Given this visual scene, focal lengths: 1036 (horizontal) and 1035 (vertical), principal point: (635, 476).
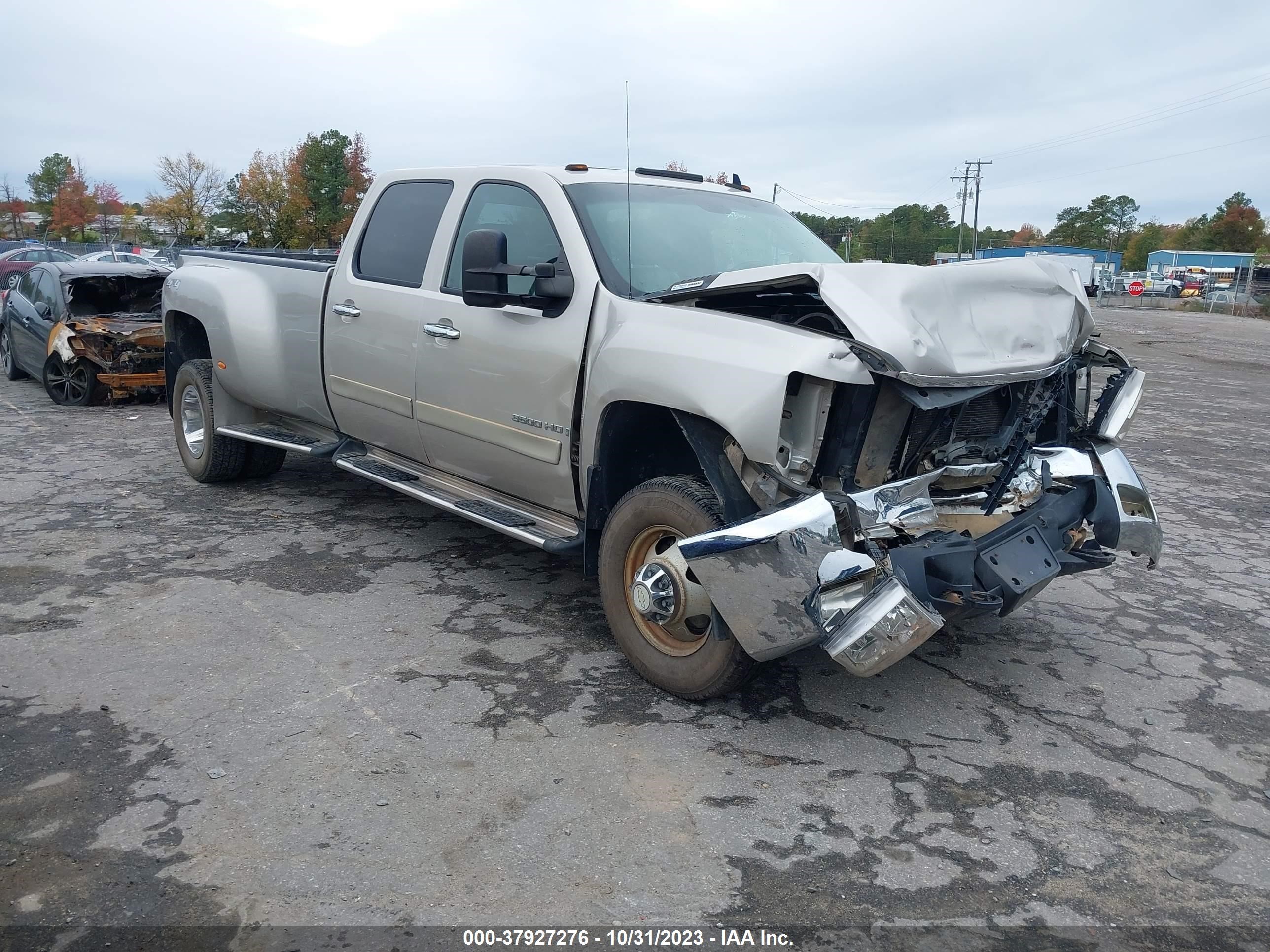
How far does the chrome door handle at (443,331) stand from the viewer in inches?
191

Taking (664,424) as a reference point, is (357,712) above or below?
below

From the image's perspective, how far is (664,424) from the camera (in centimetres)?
418

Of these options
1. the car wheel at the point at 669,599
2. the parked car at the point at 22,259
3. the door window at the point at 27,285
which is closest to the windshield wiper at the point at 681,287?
the car wheel at the point at 669,599

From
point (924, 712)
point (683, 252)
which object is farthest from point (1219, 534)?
point (683, 252)

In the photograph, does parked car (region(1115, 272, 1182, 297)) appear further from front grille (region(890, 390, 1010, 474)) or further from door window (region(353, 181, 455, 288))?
front grille (region(890, 390, 1010, 474))

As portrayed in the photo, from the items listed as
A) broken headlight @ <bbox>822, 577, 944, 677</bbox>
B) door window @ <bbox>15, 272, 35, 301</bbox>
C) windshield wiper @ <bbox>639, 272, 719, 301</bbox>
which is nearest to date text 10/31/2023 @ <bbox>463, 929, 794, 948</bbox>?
broken headlight @ <bbox>822, 577, 944, 677</bbox>

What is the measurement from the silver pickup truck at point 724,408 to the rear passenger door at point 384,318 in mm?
18

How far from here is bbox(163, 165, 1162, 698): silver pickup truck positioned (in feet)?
11.2

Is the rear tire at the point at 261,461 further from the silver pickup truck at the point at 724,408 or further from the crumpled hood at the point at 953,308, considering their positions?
the crumpled hood at the point at 953,308

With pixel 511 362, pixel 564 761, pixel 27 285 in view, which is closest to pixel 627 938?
pixel 564 761

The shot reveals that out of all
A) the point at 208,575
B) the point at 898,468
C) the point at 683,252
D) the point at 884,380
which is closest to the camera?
the point at 884,380

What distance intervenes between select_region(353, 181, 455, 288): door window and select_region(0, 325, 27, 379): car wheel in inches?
376

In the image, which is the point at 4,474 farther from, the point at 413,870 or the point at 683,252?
the point at 413,870

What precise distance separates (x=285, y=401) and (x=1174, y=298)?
58673 millimetres
